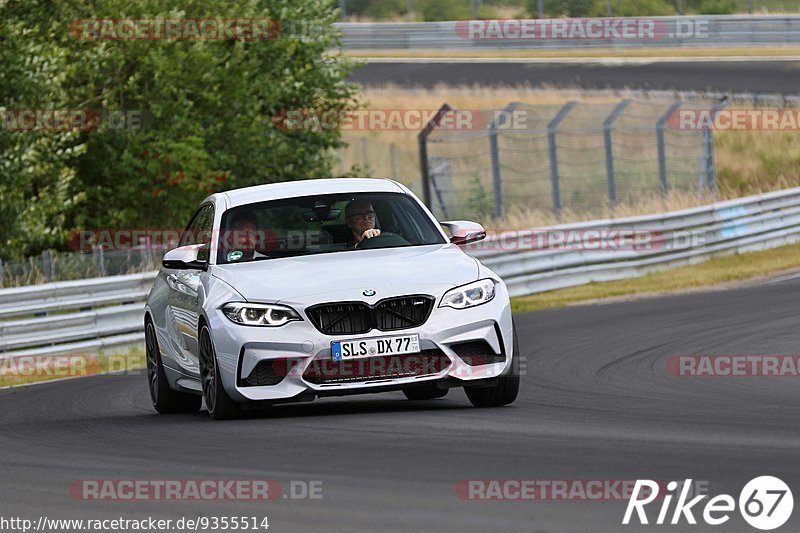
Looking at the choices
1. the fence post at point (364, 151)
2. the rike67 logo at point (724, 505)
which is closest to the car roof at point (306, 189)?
the rike67 logo at point (724, 505)

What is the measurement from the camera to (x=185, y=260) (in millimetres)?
10758

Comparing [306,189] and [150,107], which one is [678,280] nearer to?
[150,107]

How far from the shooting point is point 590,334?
52.9 ft

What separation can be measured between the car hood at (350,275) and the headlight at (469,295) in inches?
1.7

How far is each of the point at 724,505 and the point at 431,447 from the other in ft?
7.10

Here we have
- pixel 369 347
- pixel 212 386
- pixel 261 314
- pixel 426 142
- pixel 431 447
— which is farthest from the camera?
pixel 426 142

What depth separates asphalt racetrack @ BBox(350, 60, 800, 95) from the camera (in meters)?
42.4

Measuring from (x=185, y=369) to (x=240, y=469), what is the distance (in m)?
3.38

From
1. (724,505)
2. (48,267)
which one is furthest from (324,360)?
(48,267)

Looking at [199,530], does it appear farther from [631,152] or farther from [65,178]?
[631,152]

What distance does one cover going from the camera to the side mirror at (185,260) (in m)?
10.7

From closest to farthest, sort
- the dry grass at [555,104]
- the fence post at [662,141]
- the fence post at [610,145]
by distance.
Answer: the fence post at [610,145] → the fence post at [662,141] → the dry grass at [555,104]

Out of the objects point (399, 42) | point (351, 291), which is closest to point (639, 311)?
point (351, 291)

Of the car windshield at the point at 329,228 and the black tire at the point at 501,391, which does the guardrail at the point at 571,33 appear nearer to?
the car windshield at the point at 329,228
